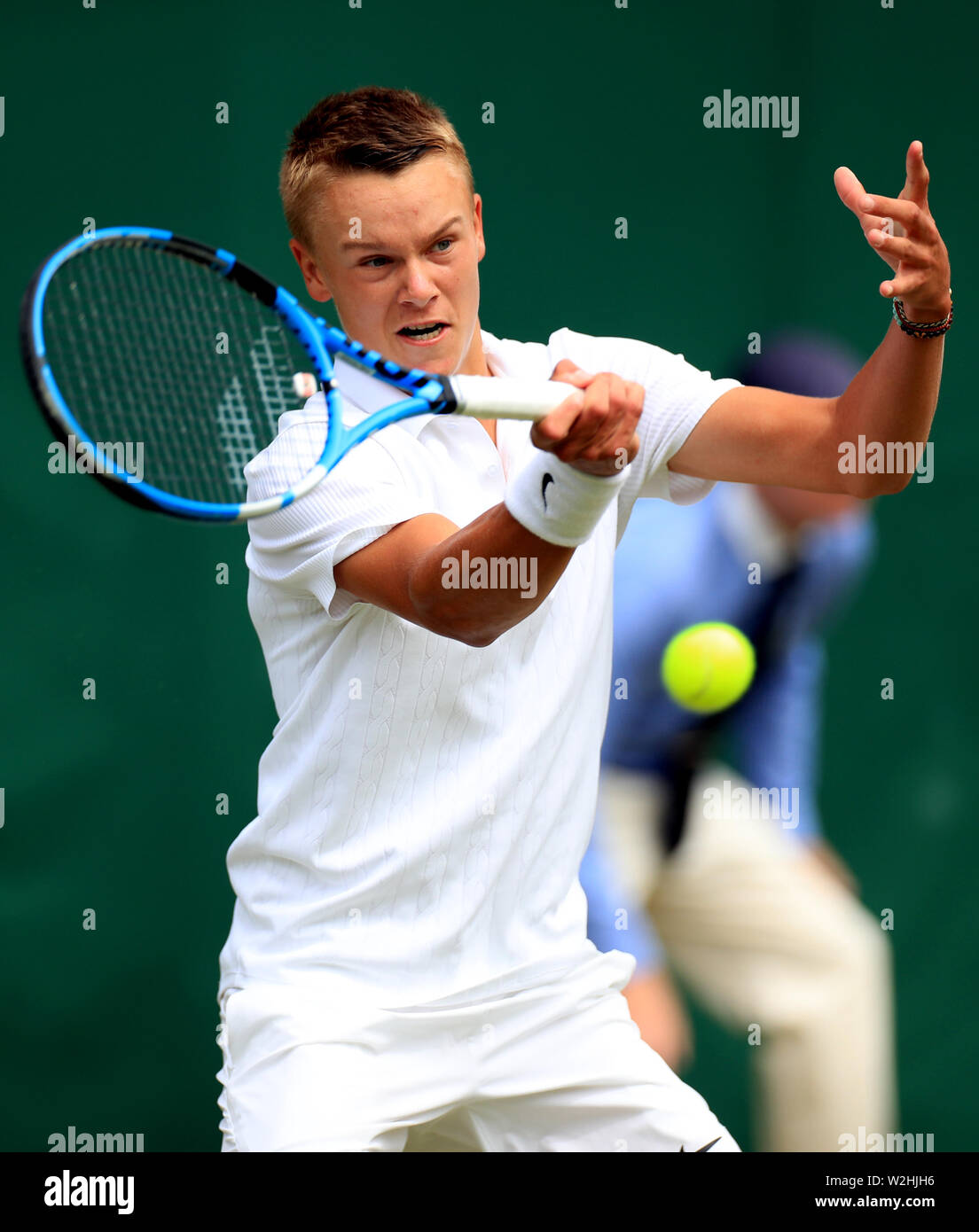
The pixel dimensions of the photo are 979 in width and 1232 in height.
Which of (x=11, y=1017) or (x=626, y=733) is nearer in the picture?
(x=626, y=733)

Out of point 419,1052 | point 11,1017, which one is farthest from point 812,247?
point 11,1017

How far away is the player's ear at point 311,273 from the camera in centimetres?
200

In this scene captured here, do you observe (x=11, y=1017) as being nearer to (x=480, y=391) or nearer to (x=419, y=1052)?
(x=419, y=1052)

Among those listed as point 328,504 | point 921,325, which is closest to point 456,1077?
point 328,504

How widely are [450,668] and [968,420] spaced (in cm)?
186

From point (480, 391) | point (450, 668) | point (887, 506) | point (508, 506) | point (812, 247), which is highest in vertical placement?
→ point (812, 247)

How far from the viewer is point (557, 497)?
5.16ft

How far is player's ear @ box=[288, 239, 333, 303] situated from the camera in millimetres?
1999

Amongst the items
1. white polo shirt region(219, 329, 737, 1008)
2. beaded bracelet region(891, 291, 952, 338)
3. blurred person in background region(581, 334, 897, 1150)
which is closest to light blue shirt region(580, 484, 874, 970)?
blurred person in background region(581, 334, 897, 1150)

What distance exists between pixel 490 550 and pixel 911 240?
626 mm

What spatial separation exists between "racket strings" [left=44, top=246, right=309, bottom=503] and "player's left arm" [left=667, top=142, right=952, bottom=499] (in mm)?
565

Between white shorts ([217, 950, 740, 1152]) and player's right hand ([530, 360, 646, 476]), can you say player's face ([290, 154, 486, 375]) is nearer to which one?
player's right hand ([530, 360, 646, 476])

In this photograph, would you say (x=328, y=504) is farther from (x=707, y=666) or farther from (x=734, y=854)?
(x=734, y=854)

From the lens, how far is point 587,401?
1.53 metres
